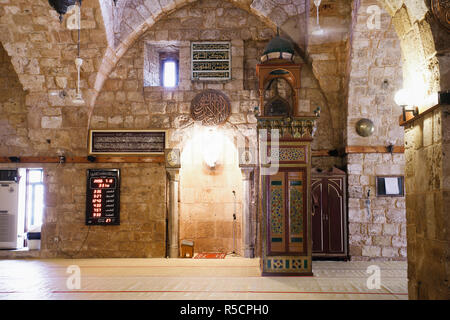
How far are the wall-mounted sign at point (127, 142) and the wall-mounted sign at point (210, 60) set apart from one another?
129 cm

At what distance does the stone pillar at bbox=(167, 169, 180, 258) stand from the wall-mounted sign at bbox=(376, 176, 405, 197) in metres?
3.43

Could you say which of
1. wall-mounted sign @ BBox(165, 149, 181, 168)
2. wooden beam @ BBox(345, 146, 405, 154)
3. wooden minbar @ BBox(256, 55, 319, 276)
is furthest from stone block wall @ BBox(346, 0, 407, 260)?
wall-mounted sign @ BBox(165, 149, 181, 168)

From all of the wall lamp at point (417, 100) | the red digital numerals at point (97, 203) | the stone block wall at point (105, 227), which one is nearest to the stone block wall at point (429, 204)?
the wall lamp at point (417, 100)

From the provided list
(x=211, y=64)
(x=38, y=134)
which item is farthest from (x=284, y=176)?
(x=38, y=134)

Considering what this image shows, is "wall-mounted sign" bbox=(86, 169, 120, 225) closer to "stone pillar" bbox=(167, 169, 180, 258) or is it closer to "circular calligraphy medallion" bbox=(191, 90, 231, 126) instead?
"stone pillar" bbox=(167, 169, 180, 258)

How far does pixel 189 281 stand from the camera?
4977mm

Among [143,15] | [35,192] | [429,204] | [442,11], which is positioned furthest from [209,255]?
[442,11]

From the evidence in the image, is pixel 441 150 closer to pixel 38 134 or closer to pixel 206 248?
pixel 206 248

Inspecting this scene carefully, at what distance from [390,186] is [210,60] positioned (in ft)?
12.4

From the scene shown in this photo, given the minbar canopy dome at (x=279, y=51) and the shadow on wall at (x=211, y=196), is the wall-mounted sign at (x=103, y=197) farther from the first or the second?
the minbar canopy dome at (x=279, y=51)

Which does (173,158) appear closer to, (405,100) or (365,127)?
(365,127)

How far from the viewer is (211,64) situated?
7.45 m
